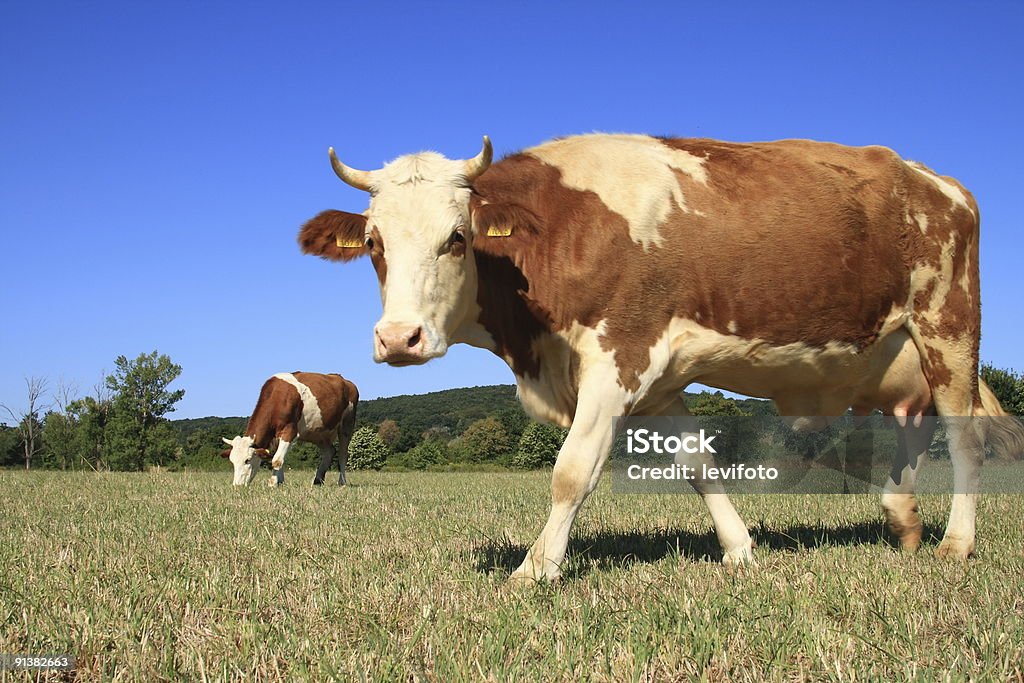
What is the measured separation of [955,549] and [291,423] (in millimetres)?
14678

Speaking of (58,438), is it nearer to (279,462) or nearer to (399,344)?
(279,462)

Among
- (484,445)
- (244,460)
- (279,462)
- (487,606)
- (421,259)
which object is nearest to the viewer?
(487,606)

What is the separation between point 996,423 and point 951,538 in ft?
4.25

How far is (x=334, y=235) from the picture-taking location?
528cm

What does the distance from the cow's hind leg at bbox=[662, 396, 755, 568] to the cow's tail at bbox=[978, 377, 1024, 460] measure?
229 cm

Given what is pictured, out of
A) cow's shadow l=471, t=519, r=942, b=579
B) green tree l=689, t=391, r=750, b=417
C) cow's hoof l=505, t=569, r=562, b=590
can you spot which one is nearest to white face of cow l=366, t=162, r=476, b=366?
cow's hoof l=505, t=569, r=562, b=590

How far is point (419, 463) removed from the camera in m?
48.2

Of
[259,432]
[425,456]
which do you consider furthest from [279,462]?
[425,456]

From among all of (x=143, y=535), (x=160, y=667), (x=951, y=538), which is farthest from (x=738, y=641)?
(x=143, y=535)

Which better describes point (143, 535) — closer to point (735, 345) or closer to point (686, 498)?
point (735, 345)

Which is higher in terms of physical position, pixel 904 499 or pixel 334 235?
pixel 334 235

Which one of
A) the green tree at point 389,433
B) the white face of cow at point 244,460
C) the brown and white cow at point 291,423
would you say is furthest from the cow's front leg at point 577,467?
the green tree at point 389,433

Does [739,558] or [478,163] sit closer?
[478,163]

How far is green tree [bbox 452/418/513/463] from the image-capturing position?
47812 mm
